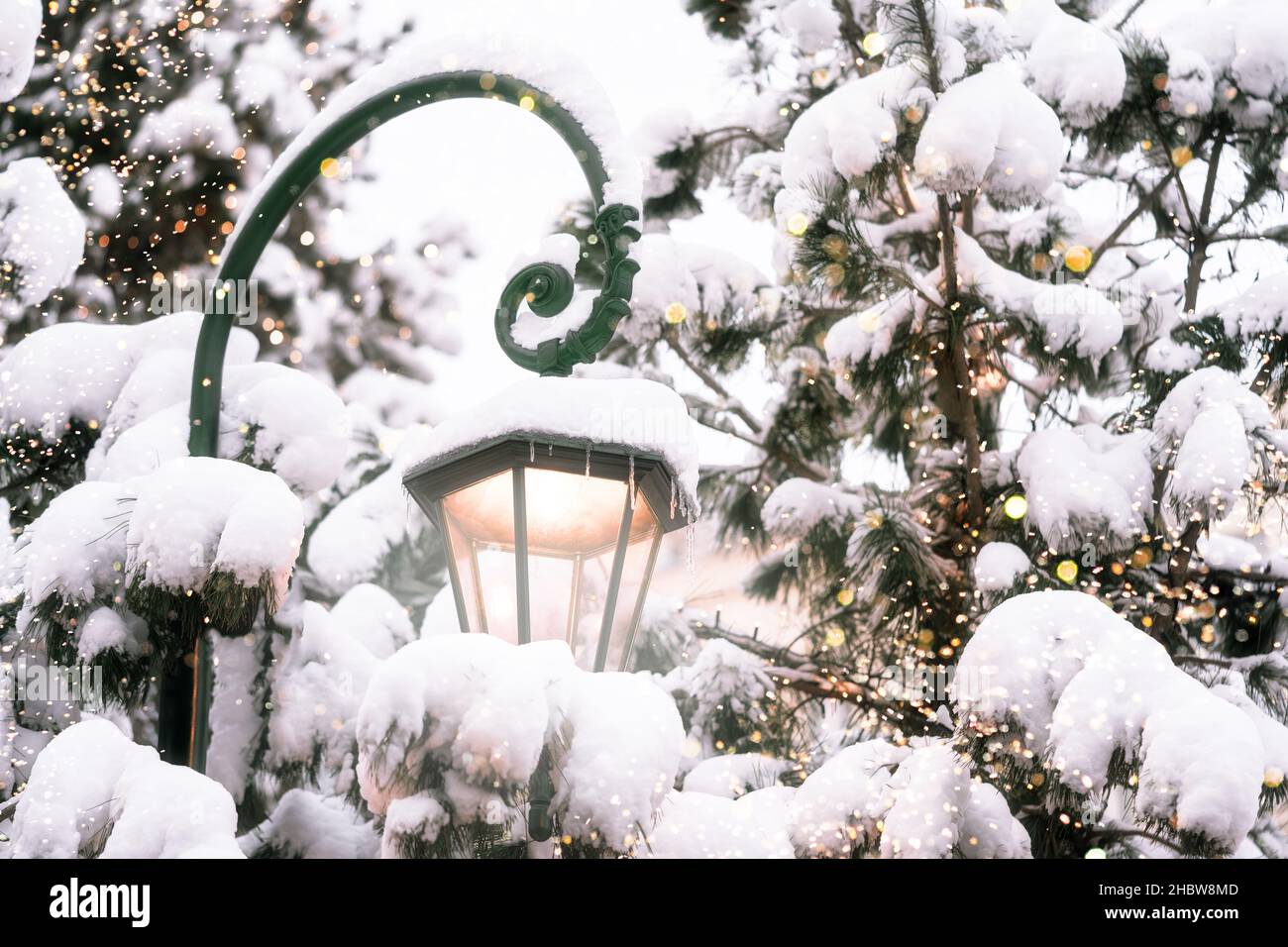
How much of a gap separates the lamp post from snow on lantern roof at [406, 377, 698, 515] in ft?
0.08

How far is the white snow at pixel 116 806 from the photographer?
84.2 inches

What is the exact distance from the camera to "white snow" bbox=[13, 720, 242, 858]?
2.14 meters

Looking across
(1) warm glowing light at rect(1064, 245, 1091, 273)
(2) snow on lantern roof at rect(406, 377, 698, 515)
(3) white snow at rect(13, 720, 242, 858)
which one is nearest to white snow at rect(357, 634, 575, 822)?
(3) white snow at rect(13, 720, 242, 858)

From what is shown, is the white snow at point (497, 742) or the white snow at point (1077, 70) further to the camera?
the white snow at point (1077, 70)

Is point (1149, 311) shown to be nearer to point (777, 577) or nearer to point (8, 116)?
point (777, 577)

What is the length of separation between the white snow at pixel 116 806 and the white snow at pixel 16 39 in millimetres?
2262

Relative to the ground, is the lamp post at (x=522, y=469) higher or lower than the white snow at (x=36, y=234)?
lower

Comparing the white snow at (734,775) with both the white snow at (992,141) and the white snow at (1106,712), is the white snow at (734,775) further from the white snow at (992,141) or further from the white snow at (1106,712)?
the white snow at (992,141)

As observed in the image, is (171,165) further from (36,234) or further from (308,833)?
(308,833)

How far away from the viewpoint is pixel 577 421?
8.13 ft

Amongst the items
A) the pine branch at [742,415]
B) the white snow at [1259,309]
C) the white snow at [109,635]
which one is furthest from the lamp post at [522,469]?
the white snow at [1259,309]

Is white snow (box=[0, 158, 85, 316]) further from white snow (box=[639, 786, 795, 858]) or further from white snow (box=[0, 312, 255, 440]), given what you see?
white snow (box=[639, 786, 795, 858])

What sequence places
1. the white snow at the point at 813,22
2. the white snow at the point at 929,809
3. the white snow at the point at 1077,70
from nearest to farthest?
A: the white snow at the point at 929,809
the white snow at the point at 1077,70
the white snow at the point at 813,22
